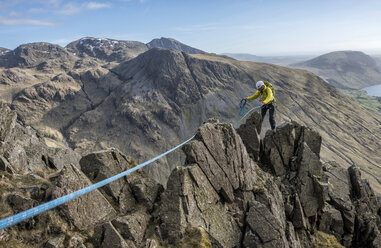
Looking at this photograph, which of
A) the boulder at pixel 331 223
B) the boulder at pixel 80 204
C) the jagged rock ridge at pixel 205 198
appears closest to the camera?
the jagged rock ridge at pixel 205 198

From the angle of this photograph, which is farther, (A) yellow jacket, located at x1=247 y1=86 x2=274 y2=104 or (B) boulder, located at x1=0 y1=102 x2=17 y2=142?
(A) yellow jacket, located at x1=247 y1=86 x2=274 y2=104

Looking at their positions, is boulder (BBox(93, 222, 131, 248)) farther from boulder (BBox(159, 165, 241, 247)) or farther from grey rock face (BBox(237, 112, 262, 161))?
grey rock face (BBox(237, 112, 262, 161))

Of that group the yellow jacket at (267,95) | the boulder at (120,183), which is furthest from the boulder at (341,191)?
the boulder at (120,183)

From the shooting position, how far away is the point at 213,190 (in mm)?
17906

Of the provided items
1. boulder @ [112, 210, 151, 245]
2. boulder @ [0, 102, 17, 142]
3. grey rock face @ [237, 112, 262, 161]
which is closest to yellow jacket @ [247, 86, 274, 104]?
grey rock face @ [237, 112, 262, 161]

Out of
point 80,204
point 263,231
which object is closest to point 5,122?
point 80,204

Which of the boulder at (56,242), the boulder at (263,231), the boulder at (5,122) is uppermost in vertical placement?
the boulder at (5,122)

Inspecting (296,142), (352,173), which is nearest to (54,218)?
(296,142)

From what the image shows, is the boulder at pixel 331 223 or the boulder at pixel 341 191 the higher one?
the boulder at pixel 341 191

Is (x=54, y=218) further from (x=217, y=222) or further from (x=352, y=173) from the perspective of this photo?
(x=352, y=173)

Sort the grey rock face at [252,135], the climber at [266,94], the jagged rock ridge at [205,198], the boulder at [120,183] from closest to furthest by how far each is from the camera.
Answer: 1. the jagged rock ridge at [205,198]
2. the boulder at [120,183]
3. the climber at [266,94]
4. the grey rock face at [252,135]

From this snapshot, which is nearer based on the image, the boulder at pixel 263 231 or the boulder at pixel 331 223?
the boulder at pixel 263 231

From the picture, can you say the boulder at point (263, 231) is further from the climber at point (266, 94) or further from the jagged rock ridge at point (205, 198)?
the climber at point (266, 94)

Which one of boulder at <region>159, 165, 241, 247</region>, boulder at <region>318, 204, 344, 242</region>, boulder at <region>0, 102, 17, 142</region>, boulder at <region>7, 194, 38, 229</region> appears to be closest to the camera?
boulder at <region>7, 194, 38, 229</region>
